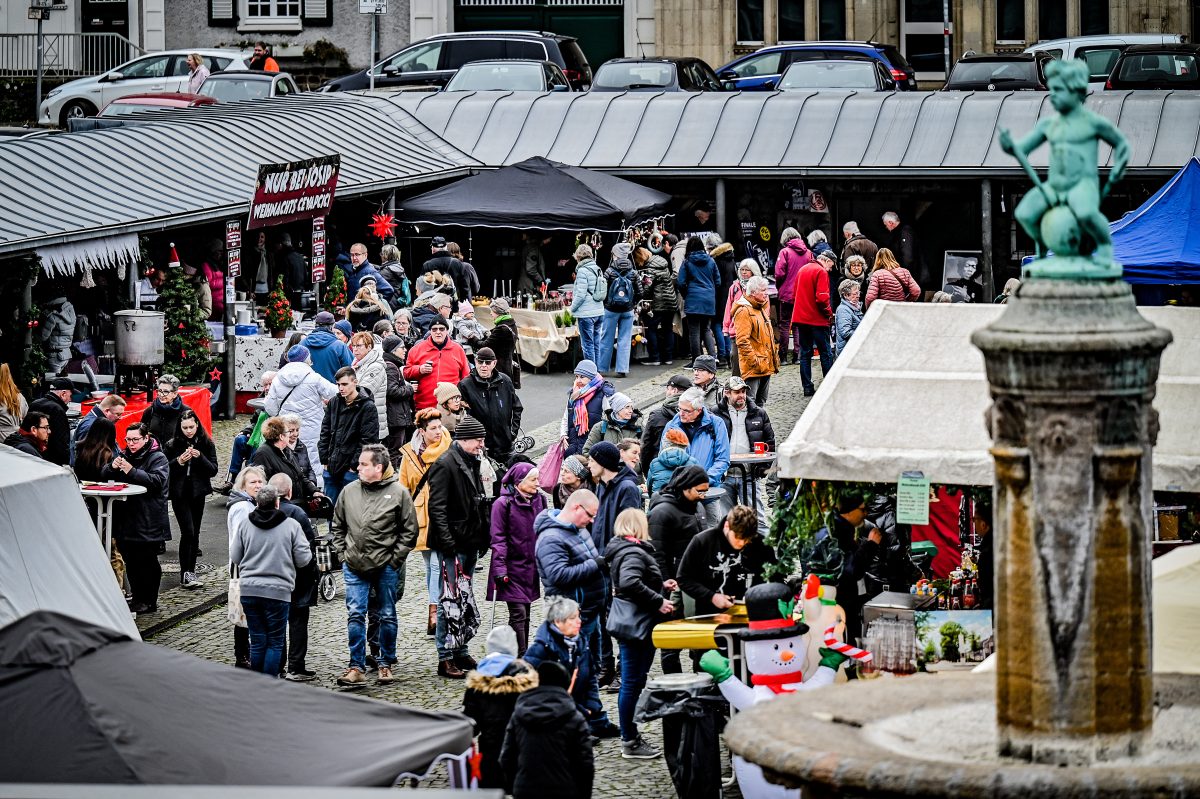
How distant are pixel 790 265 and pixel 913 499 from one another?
532 inches

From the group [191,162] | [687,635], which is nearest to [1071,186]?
[687,635]

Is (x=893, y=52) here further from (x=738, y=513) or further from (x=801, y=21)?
(x=738, y=513)

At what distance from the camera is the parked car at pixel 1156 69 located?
30.1m

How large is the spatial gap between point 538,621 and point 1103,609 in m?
7.00

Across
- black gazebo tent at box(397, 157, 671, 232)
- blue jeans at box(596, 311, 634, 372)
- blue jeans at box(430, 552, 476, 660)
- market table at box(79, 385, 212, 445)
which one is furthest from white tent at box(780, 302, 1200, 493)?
black gazebo tent at box(397, 157, 671, 232)

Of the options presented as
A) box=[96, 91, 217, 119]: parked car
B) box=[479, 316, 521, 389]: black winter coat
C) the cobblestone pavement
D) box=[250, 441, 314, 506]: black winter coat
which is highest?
box=[96, 91, 217, 119]: parked car

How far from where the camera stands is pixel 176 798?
23.2ft

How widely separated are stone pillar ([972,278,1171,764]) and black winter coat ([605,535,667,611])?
412 cm

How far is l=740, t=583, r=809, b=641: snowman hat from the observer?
10.6m

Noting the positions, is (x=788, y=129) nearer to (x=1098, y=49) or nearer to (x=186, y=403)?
(x=1098, y=49)

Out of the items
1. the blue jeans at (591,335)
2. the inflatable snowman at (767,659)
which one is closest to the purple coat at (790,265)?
the blue jeans at (591,335)

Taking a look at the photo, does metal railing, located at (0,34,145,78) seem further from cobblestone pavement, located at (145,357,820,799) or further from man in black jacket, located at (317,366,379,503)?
cobblestone pavement, located at (145,357,820,799)

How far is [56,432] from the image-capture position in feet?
51.6

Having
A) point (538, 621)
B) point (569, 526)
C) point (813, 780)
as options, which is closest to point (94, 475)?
point (538, 621)
